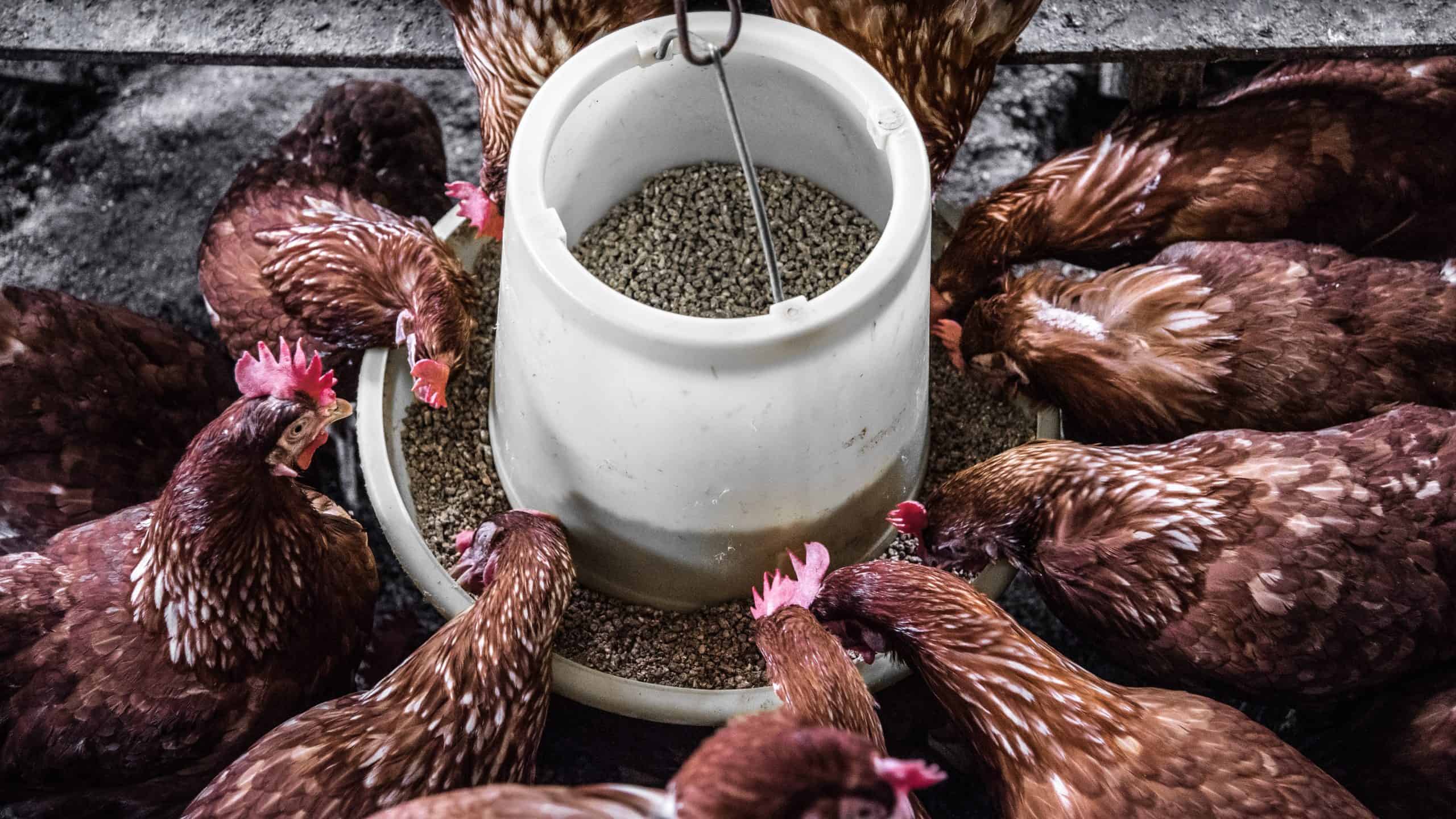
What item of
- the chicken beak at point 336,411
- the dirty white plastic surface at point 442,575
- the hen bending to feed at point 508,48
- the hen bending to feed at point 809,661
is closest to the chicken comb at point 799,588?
the hen bending to feed at point 809,661

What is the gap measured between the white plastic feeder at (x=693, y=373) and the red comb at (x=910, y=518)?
48mm

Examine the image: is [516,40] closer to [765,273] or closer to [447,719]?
[765,273]

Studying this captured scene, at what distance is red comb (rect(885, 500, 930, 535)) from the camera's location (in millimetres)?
1835

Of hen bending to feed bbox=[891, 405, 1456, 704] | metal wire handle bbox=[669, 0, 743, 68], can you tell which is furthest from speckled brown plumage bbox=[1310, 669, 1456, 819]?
metal wire handle bbox=[669, 0, 743, 68]

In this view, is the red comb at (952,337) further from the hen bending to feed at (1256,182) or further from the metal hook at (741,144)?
the metal hook at (741,144)

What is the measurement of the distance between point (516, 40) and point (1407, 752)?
6.07 ft

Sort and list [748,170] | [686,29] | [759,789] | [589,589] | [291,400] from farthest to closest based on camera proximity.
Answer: [589,589], [291,400], [748,170], [686,29], [759,789]

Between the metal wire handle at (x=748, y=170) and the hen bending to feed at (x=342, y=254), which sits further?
the hen bending to feed at (x=342, y=254)

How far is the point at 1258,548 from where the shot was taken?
1.67 metres

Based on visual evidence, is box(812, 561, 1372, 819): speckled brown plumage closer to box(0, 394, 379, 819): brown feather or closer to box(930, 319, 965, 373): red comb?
box(930, 319, 965, 373): red comb

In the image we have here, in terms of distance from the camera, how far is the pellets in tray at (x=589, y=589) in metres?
1.90

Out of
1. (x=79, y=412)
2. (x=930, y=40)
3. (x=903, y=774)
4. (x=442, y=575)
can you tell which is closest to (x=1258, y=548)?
(x=903, y=774)

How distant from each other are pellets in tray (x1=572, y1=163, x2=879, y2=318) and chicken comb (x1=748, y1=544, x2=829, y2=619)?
40 centimetres

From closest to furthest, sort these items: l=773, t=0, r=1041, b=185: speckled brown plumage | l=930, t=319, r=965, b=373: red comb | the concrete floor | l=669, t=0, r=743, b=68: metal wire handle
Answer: l=669, t=0, r=743, b=68: metal wire handle, l=773, t=0, r=1041, b=185: speckled brown plumage, l=930, t=319, r=965, b=373: red comb, the concrete floor
